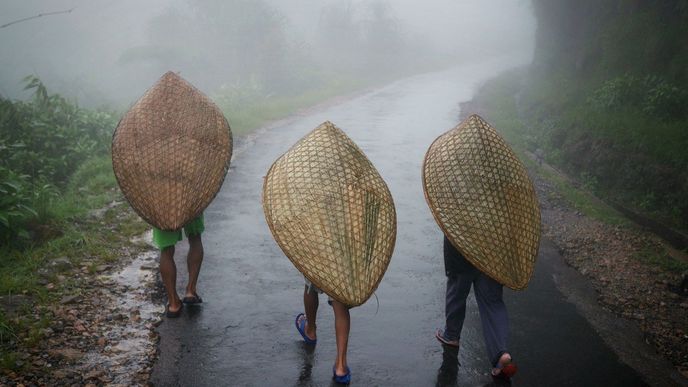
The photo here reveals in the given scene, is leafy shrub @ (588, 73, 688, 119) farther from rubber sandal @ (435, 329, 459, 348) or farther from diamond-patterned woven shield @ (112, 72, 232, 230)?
diamond-patterned woven shield @ (112, 72, 232, 230)

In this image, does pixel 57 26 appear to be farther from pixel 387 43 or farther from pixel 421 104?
pixel 421 104

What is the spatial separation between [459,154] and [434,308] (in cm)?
161

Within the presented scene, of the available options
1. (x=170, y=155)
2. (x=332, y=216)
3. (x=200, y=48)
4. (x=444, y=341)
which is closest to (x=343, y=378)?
(x=444, y=341)

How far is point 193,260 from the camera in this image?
3871 mm

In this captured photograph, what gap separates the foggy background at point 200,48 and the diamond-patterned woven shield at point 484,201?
14.4 m

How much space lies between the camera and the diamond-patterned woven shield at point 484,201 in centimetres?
296

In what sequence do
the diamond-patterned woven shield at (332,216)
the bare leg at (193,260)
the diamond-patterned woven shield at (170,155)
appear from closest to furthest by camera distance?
1. the diamond-patterned woven shield at (332,216)
2. the diamond-patterned woven shield at (170,155)
3. the bare leg at (193,260)

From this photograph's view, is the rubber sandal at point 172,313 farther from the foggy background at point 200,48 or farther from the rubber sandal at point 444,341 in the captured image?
the foggy background at point 200,48

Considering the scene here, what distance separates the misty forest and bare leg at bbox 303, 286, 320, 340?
0.32 feet

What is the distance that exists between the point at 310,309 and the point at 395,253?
2.18 meters

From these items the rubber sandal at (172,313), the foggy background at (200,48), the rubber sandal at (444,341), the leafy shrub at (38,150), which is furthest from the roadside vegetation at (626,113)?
the foggy background at (200,48)

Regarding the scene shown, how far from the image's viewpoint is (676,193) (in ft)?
21.4

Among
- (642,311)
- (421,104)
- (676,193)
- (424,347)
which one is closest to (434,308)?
(424,347)

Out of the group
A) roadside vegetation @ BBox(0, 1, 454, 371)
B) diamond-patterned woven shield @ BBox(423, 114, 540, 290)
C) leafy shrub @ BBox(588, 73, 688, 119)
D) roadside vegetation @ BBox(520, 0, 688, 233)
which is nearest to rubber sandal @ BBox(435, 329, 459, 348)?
diamond-patterned woven shield @ BBox(423, 114, 540, 290)
